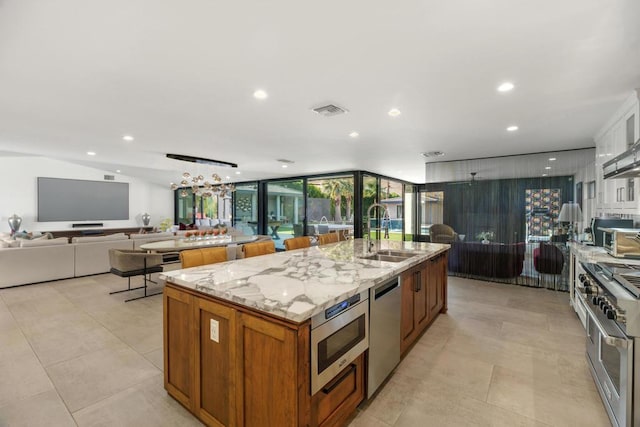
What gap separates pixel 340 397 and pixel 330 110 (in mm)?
2685

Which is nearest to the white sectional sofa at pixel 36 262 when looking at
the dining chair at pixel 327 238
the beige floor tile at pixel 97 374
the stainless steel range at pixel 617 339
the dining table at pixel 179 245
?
the dining table at pixel 179 245

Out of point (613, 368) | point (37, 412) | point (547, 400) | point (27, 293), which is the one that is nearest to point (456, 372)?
point (547, 400)

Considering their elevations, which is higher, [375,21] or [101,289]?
[375,21]

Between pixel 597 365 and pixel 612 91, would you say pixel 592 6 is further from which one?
pixel 597 365

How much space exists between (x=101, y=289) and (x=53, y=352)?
232 cm

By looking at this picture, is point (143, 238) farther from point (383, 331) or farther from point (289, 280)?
point (383, 331)

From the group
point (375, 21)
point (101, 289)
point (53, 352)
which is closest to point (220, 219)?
point (101, 289)

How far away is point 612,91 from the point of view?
2.68 m

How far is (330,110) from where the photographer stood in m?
3.23

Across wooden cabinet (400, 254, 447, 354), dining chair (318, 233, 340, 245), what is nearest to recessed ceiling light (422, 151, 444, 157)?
wooden cabinet (400, 254, 447, 354)

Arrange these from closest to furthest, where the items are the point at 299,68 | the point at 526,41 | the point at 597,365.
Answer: the point at 526,41
the point at 597,365
the point at 299,68

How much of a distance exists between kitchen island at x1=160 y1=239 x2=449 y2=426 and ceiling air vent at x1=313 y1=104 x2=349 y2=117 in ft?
5.64

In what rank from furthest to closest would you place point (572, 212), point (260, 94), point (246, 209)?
point (246, 209) < point (572, 212) < point (260, 94)

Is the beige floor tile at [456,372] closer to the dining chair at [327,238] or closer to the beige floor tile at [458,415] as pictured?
the beige floor tile at [458,415]
